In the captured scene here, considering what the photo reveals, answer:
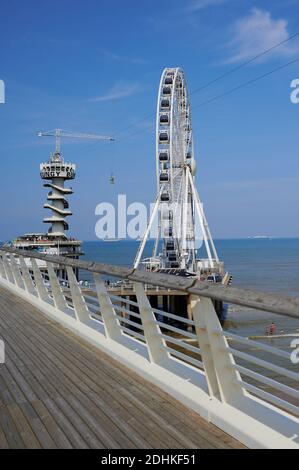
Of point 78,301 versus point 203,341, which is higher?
point 203,341

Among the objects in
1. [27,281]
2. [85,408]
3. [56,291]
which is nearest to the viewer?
[85,408]

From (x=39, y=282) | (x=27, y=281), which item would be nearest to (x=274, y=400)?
(x=39, y=282)

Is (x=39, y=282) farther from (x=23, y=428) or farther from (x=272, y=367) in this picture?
(x=272, y=367)

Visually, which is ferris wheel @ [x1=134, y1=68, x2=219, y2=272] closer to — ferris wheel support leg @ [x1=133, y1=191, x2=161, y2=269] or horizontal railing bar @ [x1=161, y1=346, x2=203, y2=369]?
ferris wheel support leg @ [x1=133, y1=191, x2=161, y2=269]

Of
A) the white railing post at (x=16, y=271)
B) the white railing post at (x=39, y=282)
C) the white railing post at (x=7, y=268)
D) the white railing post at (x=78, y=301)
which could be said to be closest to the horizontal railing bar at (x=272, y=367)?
the white railing post at (x=78, y=301)

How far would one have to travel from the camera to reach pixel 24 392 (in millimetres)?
4078

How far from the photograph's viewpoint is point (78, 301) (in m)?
6.69

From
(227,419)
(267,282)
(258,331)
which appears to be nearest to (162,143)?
(258,331)

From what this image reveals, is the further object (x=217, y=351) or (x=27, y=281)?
(x=27, y=281)

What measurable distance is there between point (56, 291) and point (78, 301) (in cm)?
140

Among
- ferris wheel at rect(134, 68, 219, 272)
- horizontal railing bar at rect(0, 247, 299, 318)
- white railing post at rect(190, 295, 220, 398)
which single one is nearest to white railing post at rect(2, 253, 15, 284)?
horizontal railing bar at rect(0, 247, 299, 318)

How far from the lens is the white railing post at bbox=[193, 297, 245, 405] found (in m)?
3.31

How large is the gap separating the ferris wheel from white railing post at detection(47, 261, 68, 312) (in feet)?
108
